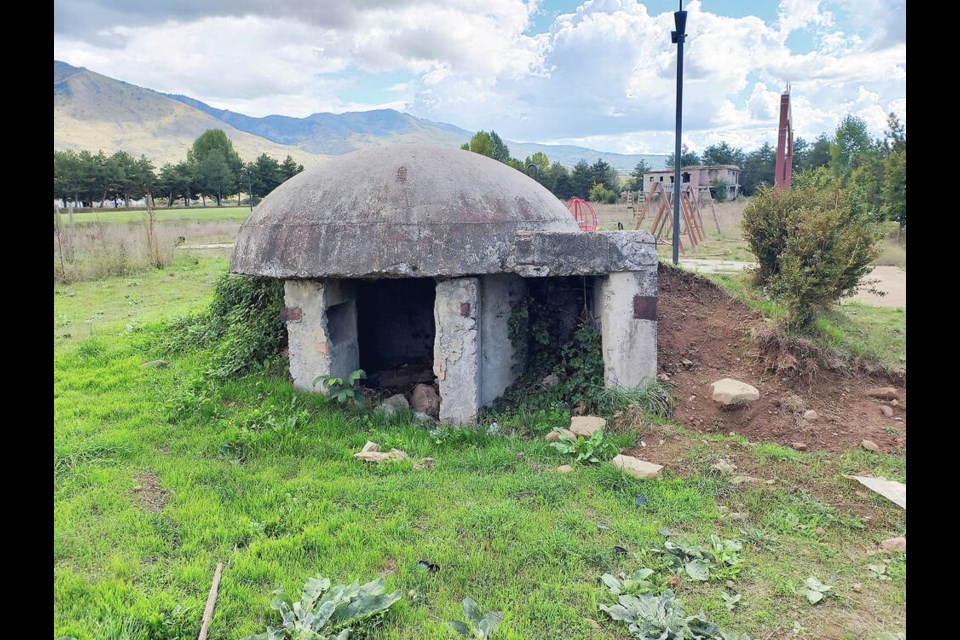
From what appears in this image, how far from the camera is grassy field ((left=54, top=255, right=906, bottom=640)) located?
338 cm

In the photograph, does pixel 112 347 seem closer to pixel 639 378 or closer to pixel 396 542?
pixel 396 542

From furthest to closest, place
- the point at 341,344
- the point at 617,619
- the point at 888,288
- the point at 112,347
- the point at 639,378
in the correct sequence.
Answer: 1. the point at 888,288
2. the point at 112,347
3. the point at 341,344
4. the point at 639,378
5. the point at 617,619

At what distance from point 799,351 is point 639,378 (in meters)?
1.91

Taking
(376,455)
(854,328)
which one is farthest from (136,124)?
(854,328)

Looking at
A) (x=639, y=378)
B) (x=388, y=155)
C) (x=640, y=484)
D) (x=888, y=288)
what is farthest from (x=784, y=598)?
(x=888, y=288)

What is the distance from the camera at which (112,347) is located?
8.55m

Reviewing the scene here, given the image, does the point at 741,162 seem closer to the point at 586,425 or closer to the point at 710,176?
the point at 710,176

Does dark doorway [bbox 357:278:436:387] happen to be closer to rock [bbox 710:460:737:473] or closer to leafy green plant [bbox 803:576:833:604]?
rock [bbox 710:460:737:473]

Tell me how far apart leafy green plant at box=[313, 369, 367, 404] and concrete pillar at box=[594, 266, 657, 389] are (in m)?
2.63

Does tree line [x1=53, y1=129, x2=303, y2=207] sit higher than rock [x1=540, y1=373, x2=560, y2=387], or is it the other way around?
tree line [x1=53, y1=129, x2=303, y2=207]

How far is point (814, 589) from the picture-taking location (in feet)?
11.6

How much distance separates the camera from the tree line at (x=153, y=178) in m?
37.7

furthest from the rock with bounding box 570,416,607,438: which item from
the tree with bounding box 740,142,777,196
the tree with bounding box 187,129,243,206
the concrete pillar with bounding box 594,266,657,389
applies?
the tree with bounding box 187,129,243,206
